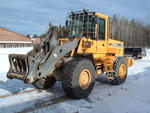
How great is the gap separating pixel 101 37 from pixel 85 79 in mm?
1940

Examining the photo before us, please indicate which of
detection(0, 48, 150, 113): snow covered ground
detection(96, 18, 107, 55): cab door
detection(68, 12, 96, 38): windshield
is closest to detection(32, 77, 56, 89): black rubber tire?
detection(0, 48, 150, 113): snow covered ground

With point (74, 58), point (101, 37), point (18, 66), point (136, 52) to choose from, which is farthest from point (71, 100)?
point (136, 52)

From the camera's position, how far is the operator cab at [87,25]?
6949mm

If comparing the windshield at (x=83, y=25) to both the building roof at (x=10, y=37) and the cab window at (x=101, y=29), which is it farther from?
the building roof at (x=10, y=37)

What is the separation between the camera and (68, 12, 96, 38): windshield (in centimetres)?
696

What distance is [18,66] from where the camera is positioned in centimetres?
586

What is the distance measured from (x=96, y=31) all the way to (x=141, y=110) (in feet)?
10.5

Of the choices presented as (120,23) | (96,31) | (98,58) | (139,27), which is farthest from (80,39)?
(139,27)

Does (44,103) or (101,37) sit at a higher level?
(101,37)

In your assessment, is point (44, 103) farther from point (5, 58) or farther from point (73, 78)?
point (5, 58)

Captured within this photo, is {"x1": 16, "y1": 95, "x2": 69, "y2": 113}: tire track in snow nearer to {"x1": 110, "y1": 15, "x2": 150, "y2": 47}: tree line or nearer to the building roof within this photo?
the building roof

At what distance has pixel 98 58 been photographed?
24.4 feet

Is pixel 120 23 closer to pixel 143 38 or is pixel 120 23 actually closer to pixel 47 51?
pixel 143 38

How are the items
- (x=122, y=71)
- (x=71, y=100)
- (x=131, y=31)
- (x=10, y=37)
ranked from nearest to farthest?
(x=71, y=100), (x=122, y=71), (x=10, y=37), (x=131, y=31)
